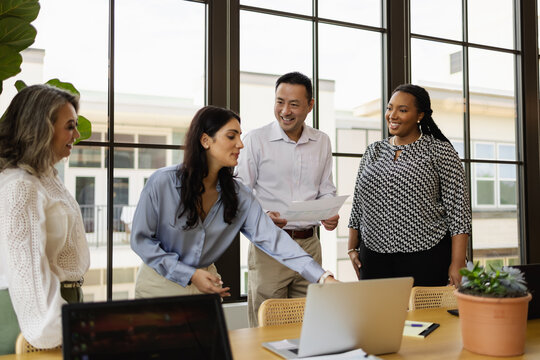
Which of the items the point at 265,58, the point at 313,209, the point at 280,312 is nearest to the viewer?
the point at 280,312

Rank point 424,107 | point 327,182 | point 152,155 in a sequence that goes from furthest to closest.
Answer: point 152,155 → point 327,182 → point 424,107

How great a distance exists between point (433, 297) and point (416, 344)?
2.46 feet

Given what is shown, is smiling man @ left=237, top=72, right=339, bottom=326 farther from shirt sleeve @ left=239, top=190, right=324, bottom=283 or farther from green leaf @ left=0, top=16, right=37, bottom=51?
green leaf @ left=0, top=16, right=37, bottom=51

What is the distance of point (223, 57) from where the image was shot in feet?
11.1

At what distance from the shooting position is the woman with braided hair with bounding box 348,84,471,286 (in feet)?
8.61

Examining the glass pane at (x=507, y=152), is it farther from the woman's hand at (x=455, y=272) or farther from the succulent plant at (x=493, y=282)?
→ the succulent plant at (x=493, y=282)

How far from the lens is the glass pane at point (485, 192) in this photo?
4.33m

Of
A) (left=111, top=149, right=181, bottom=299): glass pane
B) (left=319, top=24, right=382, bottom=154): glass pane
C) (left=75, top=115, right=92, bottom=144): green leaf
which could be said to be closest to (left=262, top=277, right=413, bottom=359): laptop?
(left=75, top=115, right=92, bottom=144): green leaf

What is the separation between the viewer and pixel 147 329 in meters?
1.09

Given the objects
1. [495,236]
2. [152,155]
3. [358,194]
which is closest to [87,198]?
[152,155]

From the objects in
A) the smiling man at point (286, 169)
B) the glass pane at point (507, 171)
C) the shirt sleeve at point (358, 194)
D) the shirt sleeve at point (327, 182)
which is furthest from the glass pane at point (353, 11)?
the glass pane at point (507, 171)

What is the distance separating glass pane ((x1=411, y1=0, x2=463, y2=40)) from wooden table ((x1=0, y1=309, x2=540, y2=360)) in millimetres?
2844

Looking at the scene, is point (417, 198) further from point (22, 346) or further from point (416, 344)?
point (22, 346)

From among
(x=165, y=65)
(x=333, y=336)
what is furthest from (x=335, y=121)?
(x=333, y=336)
